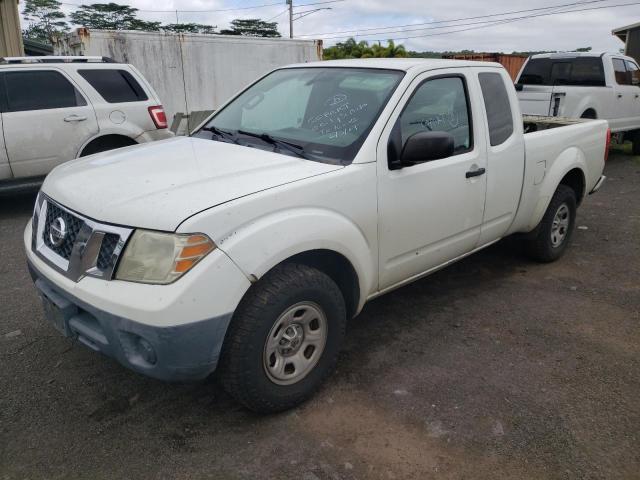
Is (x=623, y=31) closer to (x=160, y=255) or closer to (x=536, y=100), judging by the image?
(x=536, y=100)

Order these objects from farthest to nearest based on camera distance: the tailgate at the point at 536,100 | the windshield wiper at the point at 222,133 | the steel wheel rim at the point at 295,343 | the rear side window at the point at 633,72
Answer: the rear side window at the point at 633,72 → the tailgate at the point at 536,100 → the windshield wiper at the point at 222,133 → the steel wheel rim at the point at 295,343

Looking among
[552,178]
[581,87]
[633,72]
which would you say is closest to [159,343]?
[552,178]

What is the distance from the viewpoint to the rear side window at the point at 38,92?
21.7 ft

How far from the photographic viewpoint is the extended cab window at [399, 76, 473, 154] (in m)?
3.40

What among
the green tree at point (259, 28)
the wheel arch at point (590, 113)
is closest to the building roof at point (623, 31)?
the wheel arch at point (590, 113)

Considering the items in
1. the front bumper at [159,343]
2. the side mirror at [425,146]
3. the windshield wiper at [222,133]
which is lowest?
the front bumper at [159,343]

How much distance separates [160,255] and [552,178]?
11.6ft

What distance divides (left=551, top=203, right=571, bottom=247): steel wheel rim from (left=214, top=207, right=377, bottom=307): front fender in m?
2.68

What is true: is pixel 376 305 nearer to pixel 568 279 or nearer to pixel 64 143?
pixel 568 279

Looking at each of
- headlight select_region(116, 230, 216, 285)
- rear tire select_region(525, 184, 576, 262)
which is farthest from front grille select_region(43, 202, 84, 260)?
rear tire select_region(525, 184, 576, 262)

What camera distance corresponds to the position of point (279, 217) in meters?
2.61

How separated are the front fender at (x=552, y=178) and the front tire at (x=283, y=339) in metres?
2.45

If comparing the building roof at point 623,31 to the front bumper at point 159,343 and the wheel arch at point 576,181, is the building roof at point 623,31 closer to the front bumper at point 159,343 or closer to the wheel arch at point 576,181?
Result: the wheel arch at point 576,181

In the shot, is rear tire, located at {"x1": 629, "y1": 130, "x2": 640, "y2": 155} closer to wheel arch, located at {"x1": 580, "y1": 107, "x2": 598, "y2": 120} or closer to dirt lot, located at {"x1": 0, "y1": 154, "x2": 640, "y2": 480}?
wheel arch, located at {"x1": 580, "y1": 107, "x2": 598, "y2": 120}
